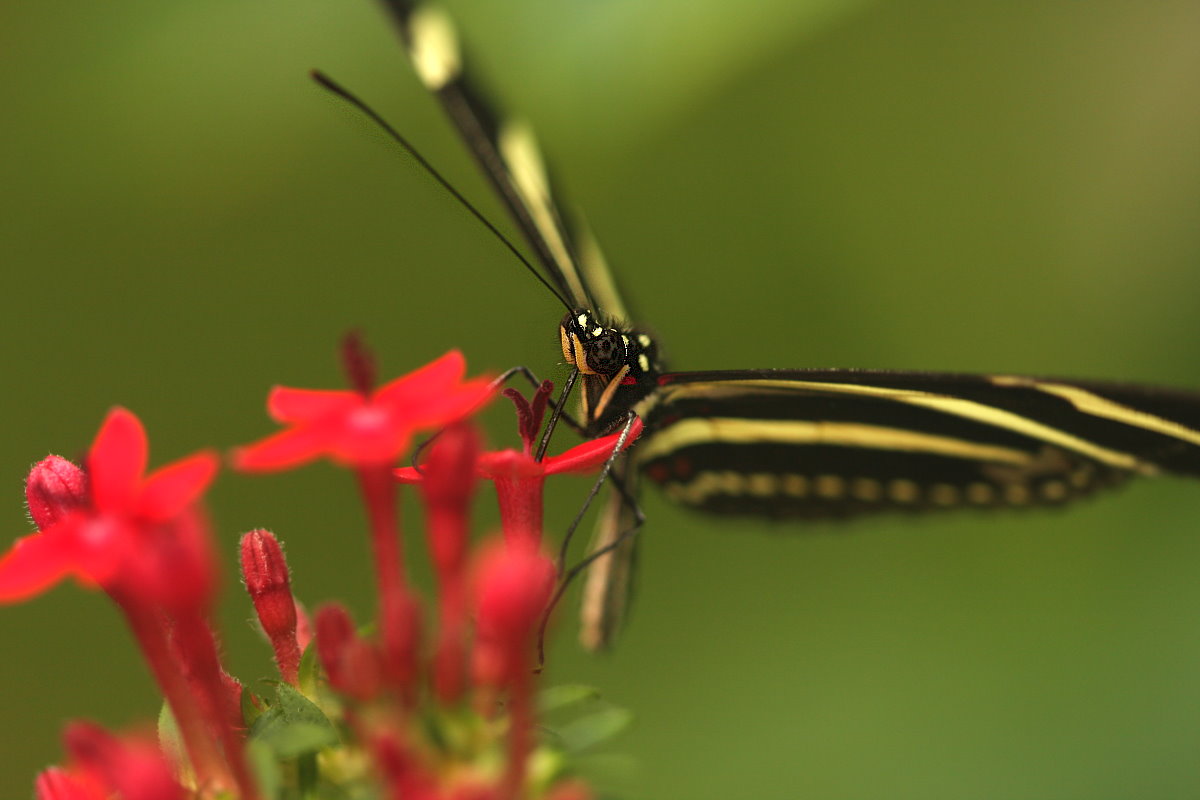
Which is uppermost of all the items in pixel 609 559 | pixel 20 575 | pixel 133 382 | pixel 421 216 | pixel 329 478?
pixel 421 216

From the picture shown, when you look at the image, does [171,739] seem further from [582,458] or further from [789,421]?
[789,421]

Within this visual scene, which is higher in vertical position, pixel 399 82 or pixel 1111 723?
pixel 399 82

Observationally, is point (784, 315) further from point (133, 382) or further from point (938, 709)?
point (133, 382)

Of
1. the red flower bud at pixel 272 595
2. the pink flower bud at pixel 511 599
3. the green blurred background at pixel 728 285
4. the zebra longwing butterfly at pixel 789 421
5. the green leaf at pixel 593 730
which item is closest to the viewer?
the pink flower bud at pixel 511 599

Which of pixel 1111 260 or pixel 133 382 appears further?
pixel 1111 260

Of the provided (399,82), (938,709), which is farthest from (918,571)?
(399,82)

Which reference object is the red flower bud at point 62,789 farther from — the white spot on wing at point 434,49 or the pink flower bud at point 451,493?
the white spot on wing at point 434,49

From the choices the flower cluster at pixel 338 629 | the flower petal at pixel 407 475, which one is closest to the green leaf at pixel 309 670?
the flower cluster at pixel 338 629
